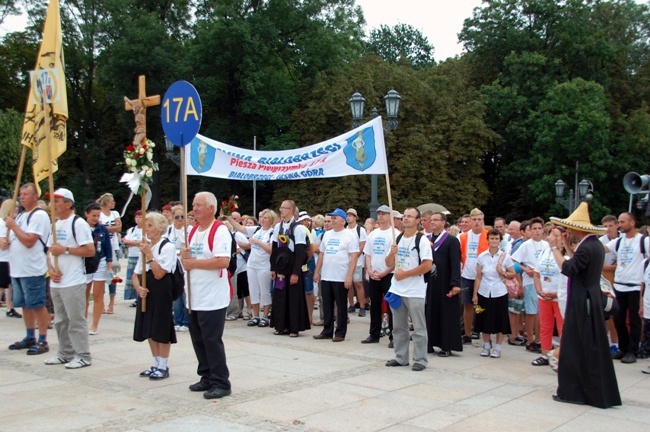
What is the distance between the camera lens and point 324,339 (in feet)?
33.8

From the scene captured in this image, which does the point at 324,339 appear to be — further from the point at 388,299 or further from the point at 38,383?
the point at 38,383

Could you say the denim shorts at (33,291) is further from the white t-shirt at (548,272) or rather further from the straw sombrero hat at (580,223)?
the white t-shirt at (548,272)

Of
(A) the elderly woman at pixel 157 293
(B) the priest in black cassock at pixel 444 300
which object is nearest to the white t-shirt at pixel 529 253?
(B) the priest in black cassock at pixel 444 300

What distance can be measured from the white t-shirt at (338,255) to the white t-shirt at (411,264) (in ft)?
6.87

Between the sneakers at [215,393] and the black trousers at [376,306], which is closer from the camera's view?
the sneakers at [215,393]

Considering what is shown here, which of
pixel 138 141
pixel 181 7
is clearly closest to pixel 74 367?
pixel 138 141

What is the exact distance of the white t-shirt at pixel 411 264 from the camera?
8070 mm

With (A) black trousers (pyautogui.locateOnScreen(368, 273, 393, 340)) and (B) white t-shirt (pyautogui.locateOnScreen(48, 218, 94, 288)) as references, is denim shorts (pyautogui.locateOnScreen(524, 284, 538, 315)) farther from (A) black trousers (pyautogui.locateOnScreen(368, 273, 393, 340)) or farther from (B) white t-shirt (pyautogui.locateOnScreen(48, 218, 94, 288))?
(B) white t-shirt (pyautogui.locateOnScreen(48, 218, 94, 288))

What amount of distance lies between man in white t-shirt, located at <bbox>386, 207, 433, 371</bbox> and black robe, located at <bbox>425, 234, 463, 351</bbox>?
860mm

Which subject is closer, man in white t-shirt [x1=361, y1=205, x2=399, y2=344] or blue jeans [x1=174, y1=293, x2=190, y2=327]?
man in white t-shirt [x1=361, y1=205, x2=399, y2=344]

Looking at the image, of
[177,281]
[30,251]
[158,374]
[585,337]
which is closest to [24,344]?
[30,251]

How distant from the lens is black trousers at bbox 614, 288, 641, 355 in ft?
30.1

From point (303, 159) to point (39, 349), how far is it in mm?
5045

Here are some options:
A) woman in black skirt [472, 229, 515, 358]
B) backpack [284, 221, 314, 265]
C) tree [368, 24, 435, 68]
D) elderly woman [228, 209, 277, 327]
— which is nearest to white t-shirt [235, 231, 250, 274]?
elderly woman [228, 209, 277, 327]
